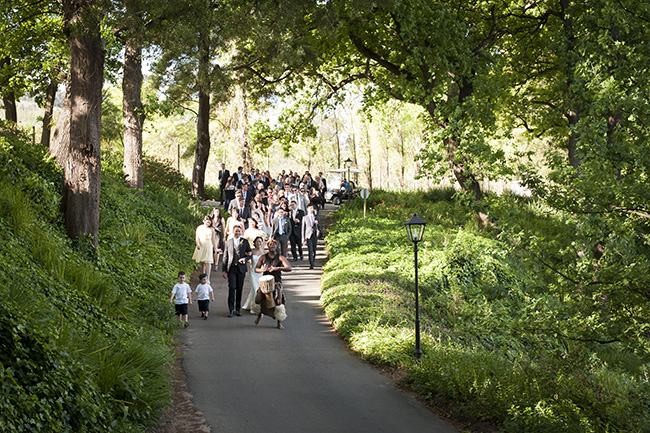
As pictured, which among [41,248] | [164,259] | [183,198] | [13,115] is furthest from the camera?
[13,115]

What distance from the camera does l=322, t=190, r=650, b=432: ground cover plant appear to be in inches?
333

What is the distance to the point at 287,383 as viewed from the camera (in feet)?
33.3

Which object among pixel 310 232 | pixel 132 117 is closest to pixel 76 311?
pixel 310 232

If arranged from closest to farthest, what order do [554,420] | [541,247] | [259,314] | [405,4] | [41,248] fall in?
[554,420] → [541,247] → [41,248] → [259,314] → [405,4]

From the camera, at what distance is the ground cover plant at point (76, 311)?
6.71 metres

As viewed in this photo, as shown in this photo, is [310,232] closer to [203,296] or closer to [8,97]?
[203,296]

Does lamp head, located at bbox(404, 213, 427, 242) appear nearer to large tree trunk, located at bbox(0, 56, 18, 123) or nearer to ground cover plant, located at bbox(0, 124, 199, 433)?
ground cover plant, located at bbox(0, 124, 199, 433)

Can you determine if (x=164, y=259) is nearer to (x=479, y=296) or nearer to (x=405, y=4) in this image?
(x=479, y=296)

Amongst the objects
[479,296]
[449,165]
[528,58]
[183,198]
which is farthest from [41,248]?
[528,58]

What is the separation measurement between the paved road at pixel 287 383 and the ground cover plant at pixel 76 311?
2.51ft

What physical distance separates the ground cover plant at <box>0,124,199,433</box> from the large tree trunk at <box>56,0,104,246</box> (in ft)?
1.50

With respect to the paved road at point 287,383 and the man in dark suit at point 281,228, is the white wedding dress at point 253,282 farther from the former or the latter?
the man in dark suit at point 281,228

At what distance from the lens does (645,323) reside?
8391 mm

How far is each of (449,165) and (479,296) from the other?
24.3 feet
